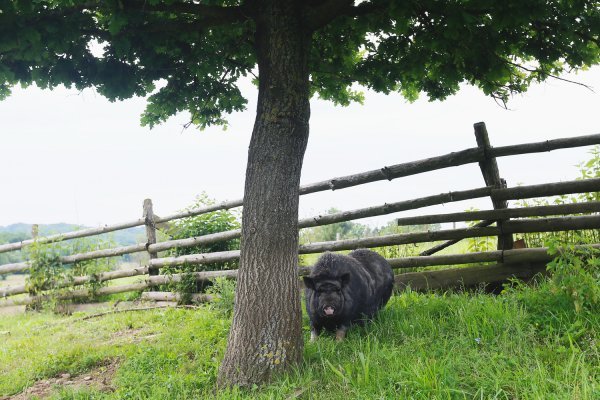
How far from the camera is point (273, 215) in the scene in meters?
4.30

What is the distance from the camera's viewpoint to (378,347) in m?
4.60

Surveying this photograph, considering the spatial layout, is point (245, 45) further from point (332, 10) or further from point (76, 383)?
point (76, 383)

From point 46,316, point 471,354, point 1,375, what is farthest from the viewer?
point 46,316

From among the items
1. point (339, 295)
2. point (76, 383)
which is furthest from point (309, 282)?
point (76, 383)

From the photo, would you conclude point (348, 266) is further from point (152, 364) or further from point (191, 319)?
point (191, 319)

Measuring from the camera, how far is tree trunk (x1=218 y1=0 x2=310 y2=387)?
4.24 m

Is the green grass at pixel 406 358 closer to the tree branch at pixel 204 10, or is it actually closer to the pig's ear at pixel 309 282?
the pig's ear at pixel 309 282

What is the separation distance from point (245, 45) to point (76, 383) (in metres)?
4.26

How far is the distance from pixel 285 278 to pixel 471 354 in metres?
1.68

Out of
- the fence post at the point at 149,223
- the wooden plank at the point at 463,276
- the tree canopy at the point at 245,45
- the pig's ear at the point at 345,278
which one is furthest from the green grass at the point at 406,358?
the fence post at the point at 149,223

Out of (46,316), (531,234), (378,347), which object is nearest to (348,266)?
(378,347)

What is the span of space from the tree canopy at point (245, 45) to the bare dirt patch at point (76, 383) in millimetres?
3121

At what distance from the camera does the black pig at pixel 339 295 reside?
5.08 metres

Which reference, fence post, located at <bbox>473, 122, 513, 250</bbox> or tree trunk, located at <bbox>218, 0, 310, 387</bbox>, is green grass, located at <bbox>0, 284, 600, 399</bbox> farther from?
fence post, located at <bbox>473, 122, 513, 250</bbox>
